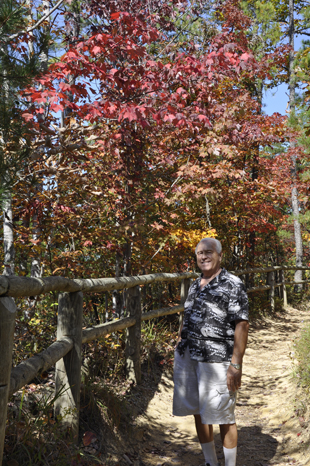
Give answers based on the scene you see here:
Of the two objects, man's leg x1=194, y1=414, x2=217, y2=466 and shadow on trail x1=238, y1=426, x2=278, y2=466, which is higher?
man's leg x1=194, y1=414, x2=217, y2=466

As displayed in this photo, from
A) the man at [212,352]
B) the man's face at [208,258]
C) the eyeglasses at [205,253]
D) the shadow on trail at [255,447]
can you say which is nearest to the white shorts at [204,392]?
the man at [212,352]

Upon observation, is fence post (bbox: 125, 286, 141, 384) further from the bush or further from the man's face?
the bush

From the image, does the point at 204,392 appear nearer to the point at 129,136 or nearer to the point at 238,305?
the point at 238,305

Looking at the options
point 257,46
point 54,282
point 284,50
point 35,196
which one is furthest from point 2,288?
point 284,50

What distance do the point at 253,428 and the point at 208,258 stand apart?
236 centimetres

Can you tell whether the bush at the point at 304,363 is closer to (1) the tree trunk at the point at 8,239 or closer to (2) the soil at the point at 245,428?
(2) the soil at the point at 245,428

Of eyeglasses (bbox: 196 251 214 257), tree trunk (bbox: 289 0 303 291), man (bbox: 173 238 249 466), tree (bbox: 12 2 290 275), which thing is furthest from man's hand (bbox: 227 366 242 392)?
tree trunk (bbox: 289 0 303 291)

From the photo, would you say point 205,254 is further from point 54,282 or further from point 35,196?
point 35,196

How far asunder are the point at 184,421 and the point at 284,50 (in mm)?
14692

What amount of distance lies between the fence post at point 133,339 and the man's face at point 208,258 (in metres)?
1.60

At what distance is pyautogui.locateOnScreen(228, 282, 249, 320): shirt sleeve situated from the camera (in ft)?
9.91

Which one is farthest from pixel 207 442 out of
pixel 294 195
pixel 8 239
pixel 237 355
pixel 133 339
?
pixel 294 195

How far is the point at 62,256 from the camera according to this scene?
5.32 m

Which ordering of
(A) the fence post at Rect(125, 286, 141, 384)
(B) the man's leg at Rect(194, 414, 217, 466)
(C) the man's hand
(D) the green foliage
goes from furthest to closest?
(A) the fence post at Rect(125, 286, 141, 384), (D) the green foliage, (B) the man's leg at Rect(194, 414, 217, 466), (C) the man's hand
